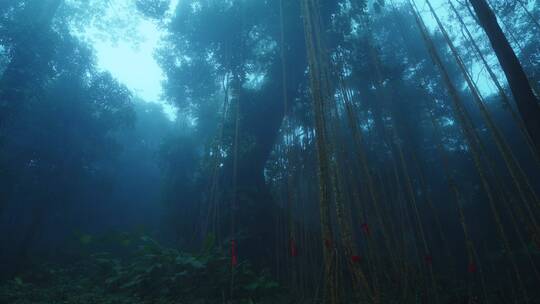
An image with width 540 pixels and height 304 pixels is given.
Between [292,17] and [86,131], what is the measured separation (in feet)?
20.2

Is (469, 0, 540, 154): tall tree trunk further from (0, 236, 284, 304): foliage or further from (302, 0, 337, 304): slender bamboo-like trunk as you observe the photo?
(0, 236, 284, 304): foliage

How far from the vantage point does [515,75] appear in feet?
7.56

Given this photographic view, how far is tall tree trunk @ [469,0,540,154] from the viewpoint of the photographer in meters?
2.20

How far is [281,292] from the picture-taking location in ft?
13.5

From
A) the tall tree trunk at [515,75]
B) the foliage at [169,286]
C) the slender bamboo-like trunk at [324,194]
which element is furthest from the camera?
the foliage at [169,286]

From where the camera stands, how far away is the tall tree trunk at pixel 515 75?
2.20m

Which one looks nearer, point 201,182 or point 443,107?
point 201,182

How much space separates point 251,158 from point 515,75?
4986 mm

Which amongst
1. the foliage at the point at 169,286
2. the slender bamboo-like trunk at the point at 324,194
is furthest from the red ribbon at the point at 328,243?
the foliage at the point at 169,286

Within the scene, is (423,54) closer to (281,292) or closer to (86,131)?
(281,292)

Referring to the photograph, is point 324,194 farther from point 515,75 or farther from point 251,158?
point 251,158

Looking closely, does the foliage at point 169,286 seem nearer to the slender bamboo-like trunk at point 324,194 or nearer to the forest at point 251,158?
the forest at point 251,158

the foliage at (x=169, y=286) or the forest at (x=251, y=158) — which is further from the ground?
the forest at (x=251, y=158)

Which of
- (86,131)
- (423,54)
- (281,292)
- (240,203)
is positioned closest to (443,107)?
(423,54)
